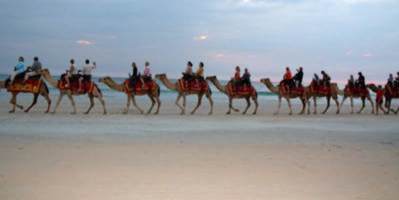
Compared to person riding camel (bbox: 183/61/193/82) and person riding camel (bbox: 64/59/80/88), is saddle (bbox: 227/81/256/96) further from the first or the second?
person riding camel (bbox: 64/59/80/88)

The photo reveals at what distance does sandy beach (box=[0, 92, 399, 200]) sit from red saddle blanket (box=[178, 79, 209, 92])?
8435 mm

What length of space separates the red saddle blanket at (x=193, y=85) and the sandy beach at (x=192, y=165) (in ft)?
Answer: 27.7

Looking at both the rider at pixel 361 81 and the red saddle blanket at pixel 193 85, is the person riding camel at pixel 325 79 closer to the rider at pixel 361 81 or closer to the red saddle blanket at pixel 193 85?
the rider at pixel 361 81

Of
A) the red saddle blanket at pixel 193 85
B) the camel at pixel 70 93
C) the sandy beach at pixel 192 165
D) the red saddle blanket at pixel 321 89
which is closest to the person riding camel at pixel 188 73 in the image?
the red saddle blanket at pixel 193 85

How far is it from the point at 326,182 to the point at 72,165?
3878 millimetres

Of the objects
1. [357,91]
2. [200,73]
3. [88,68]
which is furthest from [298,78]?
[88,68]

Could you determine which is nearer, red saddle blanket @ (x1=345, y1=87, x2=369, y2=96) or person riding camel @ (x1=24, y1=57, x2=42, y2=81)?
person riding camel @ (x1=24, y1=57, x2=42, y2=81)

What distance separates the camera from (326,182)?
24.5 feet

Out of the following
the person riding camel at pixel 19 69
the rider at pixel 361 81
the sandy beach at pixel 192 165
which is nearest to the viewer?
the sandy beach at pixel 192 165

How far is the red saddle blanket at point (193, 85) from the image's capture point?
885 inches

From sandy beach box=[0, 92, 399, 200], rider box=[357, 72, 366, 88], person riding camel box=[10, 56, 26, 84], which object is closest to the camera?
sandy beach box=[0, 92, 399, 200]

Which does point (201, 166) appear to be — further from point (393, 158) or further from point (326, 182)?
point (393, 158)

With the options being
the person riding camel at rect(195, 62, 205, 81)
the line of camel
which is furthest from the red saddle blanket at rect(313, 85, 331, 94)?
the person riding camel at rect(195, 62, 205, 81)

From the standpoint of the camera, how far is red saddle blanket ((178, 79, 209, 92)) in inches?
885
